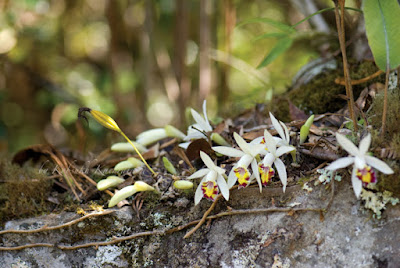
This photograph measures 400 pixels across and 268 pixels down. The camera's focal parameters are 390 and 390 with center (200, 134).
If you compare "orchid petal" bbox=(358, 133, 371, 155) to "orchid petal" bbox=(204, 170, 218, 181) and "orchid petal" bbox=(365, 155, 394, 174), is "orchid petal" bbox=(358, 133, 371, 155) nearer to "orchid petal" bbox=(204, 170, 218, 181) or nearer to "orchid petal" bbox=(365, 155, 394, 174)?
"orchid petal" bbox=(365, 155, 394, 174)

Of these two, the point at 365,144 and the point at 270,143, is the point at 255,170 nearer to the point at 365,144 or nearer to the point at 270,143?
A: the point at 270,143

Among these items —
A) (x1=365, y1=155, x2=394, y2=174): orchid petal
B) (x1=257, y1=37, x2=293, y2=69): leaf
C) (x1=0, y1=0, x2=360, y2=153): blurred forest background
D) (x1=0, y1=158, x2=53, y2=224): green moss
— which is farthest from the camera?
(x1=0, y1=0, x2=360, y2=153): blurred forest background

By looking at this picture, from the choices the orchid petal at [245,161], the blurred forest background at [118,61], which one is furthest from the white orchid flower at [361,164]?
the blurred forest background at [118,61]

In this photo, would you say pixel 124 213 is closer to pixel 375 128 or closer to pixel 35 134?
pixel 375 128

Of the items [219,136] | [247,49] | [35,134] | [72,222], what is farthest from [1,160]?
[247,49]

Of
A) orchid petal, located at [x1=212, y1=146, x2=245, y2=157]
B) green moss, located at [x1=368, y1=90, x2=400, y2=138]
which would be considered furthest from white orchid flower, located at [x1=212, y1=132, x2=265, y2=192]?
green moss, located at [x1=368, y1=90, x2=400, y2=138]

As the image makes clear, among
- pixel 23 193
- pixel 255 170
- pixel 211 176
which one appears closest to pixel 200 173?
pixel 211 176

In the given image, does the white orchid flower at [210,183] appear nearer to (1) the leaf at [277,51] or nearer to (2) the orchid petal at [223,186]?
(2) the orchid petal at [223,186]
